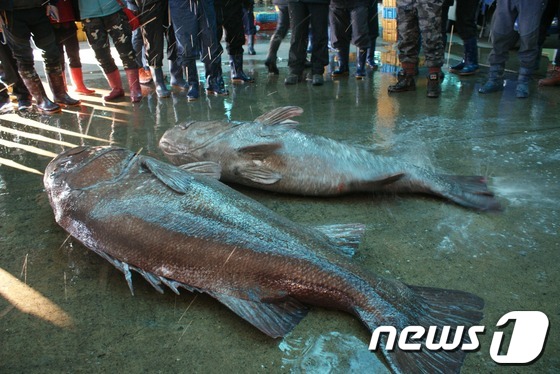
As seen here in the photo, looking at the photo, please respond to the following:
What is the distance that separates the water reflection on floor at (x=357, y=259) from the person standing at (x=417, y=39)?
5.29ft

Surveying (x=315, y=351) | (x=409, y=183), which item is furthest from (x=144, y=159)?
(x=409, y=183)

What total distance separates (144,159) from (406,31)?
16.4ft

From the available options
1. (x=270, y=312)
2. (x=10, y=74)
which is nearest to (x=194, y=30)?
(x=10, y=74)

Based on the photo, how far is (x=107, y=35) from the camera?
20.2 feet

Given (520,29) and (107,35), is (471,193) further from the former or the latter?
(107,35)

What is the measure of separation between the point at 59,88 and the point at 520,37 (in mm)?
6395

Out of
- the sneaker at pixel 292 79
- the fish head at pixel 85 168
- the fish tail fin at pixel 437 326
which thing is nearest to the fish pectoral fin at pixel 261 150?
the fish head at pixel 85 168

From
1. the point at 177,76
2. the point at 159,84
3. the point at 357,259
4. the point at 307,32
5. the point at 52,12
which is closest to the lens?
the point at 357,259

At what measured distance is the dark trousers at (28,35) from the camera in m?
5.45

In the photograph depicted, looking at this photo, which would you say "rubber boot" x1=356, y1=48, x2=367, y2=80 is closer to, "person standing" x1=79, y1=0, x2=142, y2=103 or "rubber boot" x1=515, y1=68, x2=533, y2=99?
"rubber boot" x1=515, y1=68, x2=533, y2=99

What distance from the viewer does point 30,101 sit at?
20.4 feet

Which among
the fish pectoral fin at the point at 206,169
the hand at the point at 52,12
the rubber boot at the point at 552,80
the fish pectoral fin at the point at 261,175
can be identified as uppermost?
the hand at the point at 52,12
